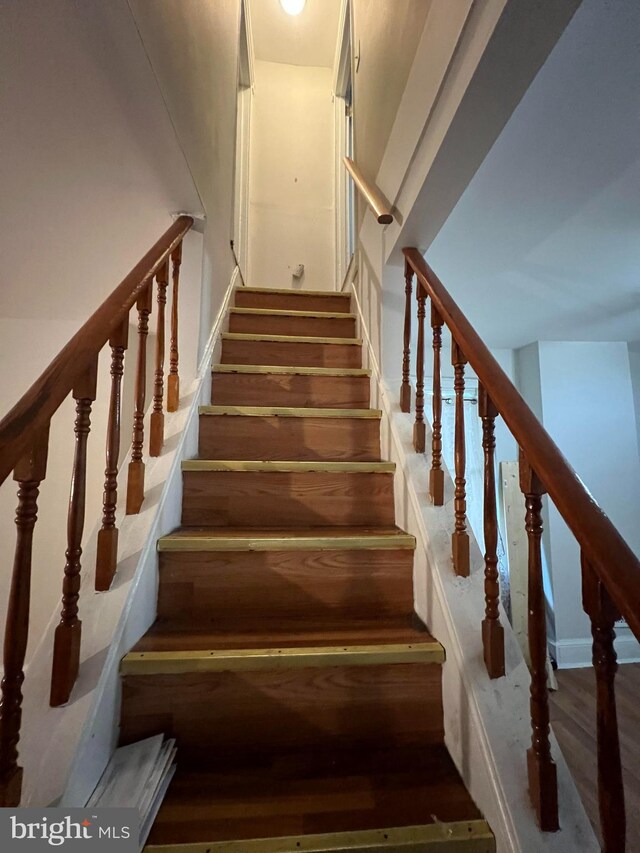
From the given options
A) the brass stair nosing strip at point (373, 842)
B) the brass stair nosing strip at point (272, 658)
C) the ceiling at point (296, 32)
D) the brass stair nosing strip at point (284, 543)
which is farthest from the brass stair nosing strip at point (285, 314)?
the ceiling at point (296, 32)

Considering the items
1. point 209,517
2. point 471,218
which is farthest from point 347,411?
point 471,218

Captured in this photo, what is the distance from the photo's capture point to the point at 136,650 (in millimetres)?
952

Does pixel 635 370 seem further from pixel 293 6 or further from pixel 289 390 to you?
pixel 293 6

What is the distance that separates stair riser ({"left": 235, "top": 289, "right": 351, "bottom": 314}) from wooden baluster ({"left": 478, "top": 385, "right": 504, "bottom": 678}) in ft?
6.40

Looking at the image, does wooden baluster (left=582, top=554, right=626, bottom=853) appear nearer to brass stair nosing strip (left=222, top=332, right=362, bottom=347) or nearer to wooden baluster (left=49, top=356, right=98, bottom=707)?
wooden baluster (left=49, top=356, right=98, bottom=707)

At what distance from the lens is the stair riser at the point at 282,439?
164 centimetres

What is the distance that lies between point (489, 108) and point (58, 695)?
64.7 inches

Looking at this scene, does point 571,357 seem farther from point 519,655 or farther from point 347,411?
point 519,655

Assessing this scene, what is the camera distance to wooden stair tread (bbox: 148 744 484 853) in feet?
2.38

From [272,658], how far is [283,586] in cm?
25

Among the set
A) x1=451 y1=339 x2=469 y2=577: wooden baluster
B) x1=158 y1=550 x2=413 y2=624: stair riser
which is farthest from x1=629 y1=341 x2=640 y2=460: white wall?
x1=158 y1=550 x2=413 y2=624: stair riser

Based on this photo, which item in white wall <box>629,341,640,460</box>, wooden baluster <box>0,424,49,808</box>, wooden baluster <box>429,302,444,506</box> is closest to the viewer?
wooden baluster <box>0,424,49,808</box>

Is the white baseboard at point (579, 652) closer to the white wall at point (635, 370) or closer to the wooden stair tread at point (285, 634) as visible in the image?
the white wall at point (635, 370)

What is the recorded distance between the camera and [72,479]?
855 mm
